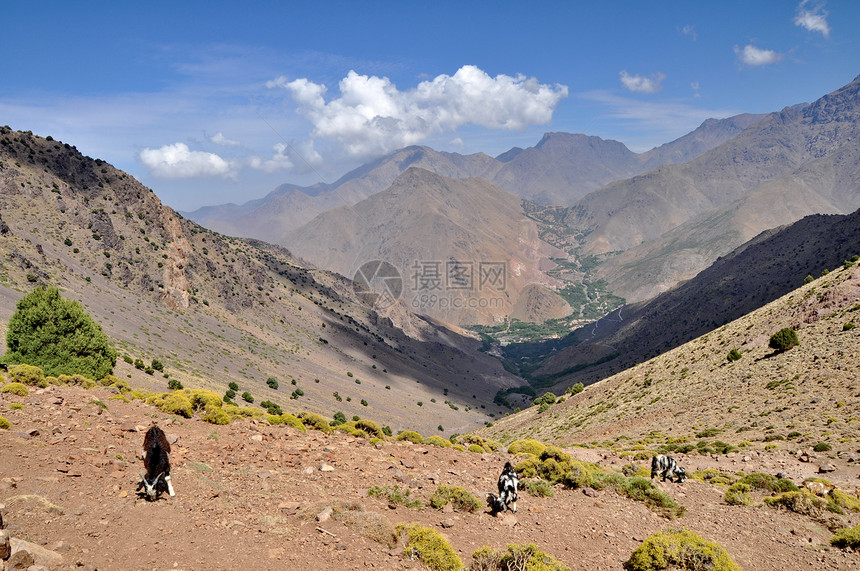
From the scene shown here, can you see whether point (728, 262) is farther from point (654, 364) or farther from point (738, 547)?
point (738, 547)

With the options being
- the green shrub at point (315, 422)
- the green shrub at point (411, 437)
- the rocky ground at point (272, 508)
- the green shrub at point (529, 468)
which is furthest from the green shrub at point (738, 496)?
the green shrub at point (315, 422)

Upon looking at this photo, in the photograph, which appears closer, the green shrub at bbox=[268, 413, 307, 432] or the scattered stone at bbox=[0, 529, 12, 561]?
the scattered stone at bbox=[0, 529, 12, 561]

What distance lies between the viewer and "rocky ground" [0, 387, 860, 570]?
9.72m

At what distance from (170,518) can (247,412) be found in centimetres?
985

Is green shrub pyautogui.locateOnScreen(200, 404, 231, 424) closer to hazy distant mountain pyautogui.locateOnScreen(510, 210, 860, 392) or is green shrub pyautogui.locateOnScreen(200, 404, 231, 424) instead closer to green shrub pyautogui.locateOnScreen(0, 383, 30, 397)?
green shrub pyautogui.locateOnScreen(0, 383, 30, 397)

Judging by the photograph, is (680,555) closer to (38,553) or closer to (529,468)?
(529,468)

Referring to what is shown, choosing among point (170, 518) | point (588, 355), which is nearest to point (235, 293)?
point (170, 518)

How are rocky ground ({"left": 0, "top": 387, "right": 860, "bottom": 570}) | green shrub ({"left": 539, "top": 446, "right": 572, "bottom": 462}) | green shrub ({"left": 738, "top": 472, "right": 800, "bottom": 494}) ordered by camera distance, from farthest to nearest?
green shrub ({"left": 539, "top": 446, "right": 572, "bottom": 462}) → green shrub ({"left": 738, "top": 472, "right": 800, "bottom": 494}) → rocky ground ({"left": 0, "top": 387, "right": 860, "bottom": 570})

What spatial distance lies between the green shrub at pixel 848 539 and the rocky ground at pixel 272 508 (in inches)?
16.1

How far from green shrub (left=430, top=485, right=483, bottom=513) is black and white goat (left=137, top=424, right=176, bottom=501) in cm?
731

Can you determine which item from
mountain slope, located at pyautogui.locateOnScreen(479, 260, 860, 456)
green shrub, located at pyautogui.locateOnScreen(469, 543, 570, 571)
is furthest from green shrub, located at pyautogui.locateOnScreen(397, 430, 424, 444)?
mountain slope, located at pyautogui.locateOnScreen(479, 260, 860, 456)

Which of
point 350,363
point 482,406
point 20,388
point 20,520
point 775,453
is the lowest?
point 482,406

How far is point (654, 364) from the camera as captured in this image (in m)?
59.1

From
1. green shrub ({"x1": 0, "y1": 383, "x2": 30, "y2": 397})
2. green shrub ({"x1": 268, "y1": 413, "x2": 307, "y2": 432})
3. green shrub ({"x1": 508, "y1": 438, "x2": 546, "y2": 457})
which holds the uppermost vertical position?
green shrub ({"x1": 0, "y1": 383, "x2": 30, "y2": 397})
